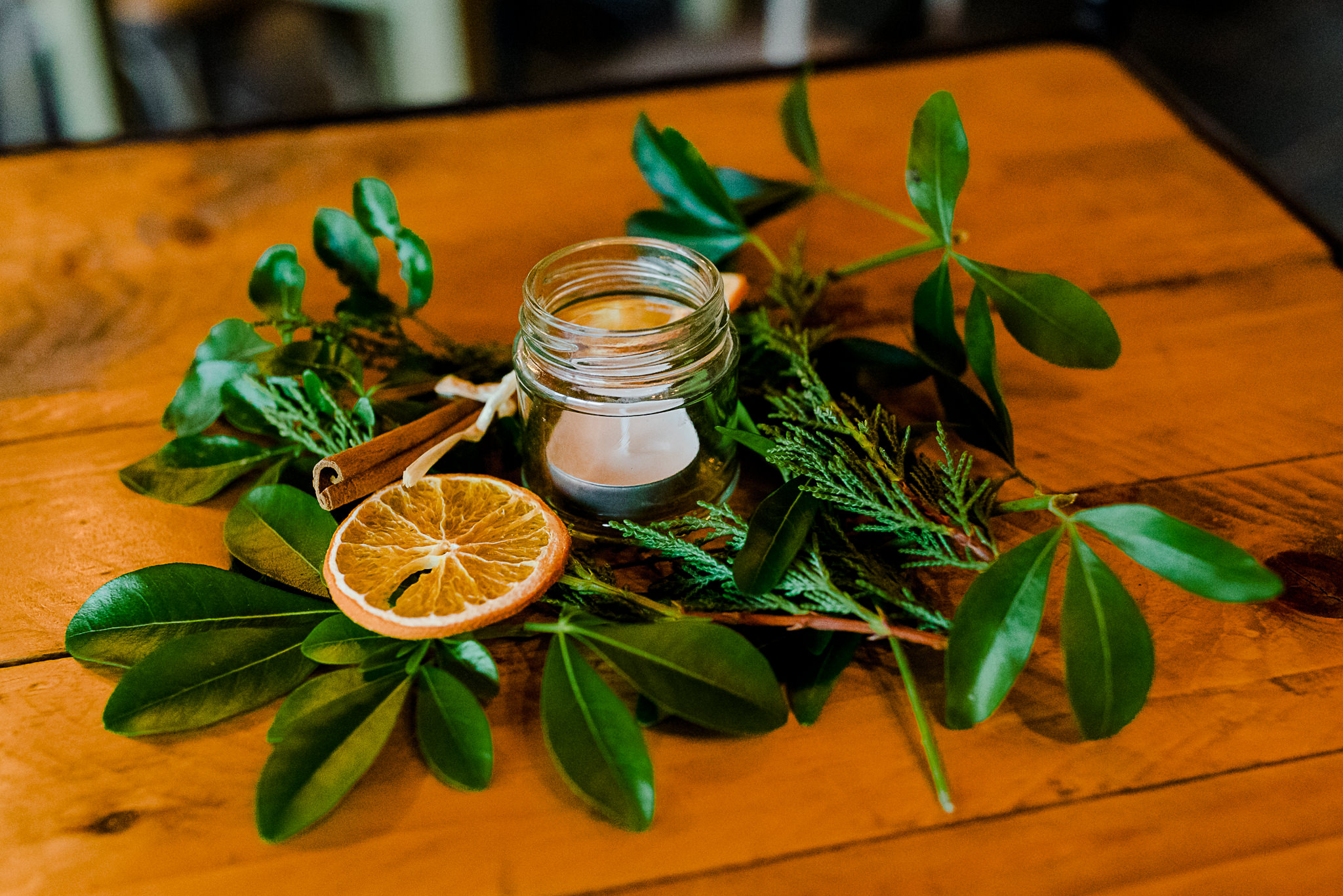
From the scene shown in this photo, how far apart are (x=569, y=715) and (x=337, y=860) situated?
160 millimetres

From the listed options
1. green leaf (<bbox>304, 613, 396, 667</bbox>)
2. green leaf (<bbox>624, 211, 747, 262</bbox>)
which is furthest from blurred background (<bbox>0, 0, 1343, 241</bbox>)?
green leaf (<bbox>304, 613, 396, 667</bbox>)

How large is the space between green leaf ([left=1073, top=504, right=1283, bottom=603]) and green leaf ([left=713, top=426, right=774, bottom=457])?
0.71ft

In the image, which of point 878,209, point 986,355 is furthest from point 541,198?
point 986,355

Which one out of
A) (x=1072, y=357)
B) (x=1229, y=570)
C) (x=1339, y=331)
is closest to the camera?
(x=1229, y=570)

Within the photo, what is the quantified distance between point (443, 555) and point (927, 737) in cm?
35

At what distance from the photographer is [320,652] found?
65 cm

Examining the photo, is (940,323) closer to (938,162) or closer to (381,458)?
(938,162)

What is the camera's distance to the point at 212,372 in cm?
86

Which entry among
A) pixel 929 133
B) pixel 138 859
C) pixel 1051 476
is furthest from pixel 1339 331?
Result: pixel 138 859

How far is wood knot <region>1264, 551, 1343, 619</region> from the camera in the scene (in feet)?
2.30

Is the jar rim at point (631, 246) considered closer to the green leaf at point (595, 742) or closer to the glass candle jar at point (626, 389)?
the glass candle jar at point (626, 389)

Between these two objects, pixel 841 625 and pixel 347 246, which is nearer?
pixel 841 625

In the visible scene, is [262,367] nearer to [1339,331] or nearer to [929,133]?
[929,133]

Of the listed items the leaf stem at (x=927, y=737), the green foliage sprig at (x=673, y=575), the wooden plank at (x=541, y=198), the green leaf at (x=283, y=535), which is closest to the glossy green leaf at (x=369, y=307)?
the green foliage sprig at (x=673, y=575)
